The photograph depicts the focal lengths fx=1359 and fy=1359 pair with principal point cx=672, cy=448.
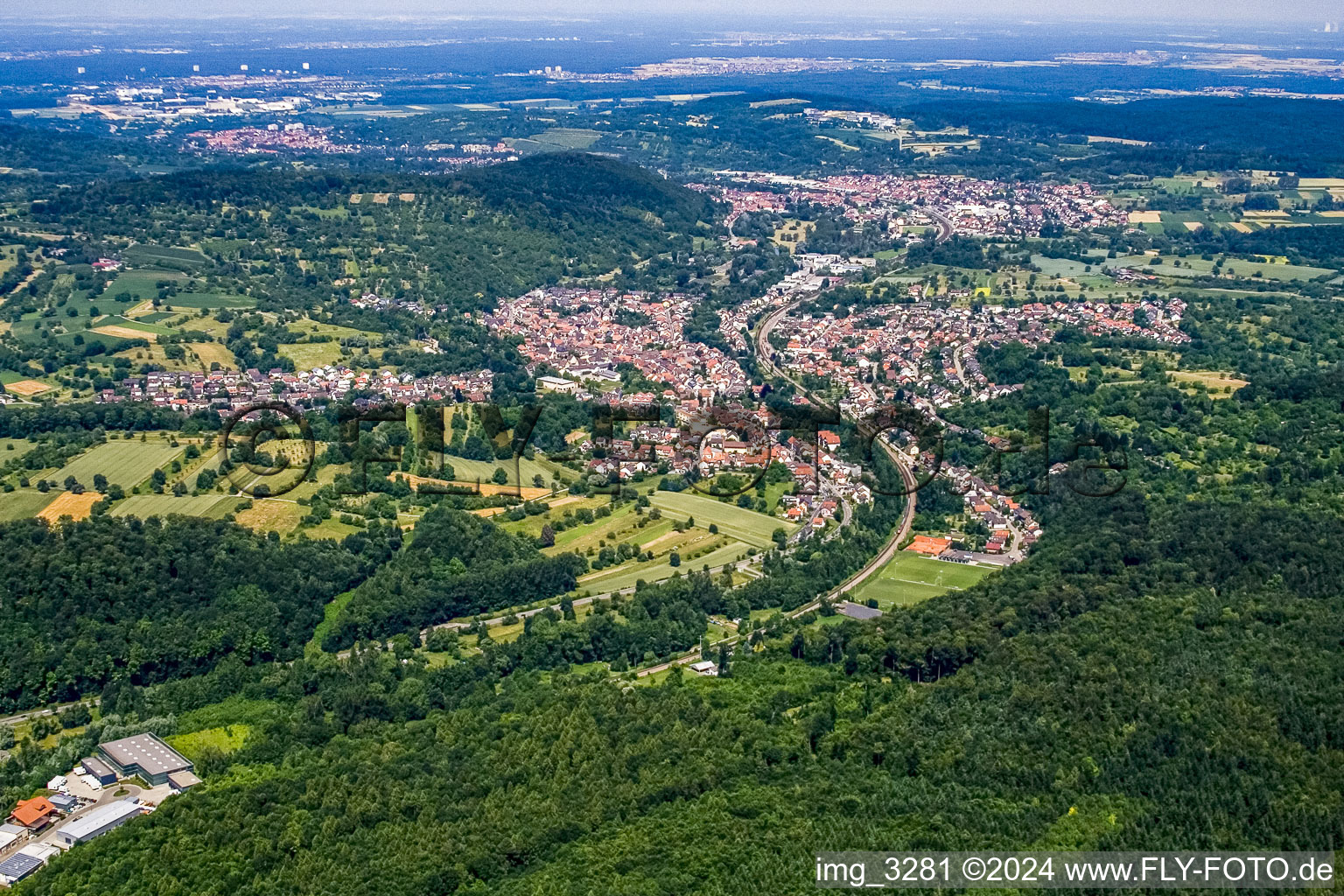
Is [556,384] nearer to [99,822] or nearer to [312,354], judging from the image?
[312,354]

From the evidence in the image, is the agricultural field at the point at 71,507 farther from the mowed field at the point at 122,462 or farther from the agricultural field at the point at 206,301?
the agricultural field at the point at 206,301

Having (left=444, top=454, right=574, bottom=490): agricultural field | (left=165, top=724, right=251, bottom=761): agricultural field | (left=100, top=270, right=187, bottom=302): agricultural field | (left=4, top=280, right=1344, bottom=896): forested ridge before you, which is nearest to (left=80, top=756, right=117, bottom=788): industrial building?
(left=4, top=280, right=1344, bottom=896): forested ridge

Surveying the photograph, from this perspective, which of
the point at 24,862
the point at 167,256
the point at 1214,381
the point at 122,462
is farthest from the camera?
the point at 167,256

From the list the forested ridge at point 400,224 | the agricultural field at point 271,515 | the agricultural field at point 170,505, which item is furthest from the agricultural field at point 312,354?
the agricultural field at point 271,515

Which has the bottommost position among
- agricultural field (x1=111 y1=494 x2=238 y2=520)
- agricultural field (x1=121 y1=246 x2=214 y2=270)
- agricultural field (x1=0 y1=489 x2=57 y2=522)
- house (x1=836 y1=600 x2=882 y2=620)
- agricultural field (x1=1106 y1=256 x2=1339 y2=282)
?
house (x1=836 y1=600 x2=882 y2=620)

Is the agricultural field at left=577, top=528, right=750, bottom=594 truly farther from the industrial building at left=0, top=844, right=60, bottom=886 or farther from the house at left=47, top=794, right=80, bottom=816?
the industrial building at left=0, top=844, right=60, bottom=886

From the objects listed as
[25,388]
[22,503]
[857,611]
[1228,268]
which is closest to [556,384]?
[25,388]

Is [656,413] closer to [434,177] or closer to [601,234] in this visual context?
[601,234]
